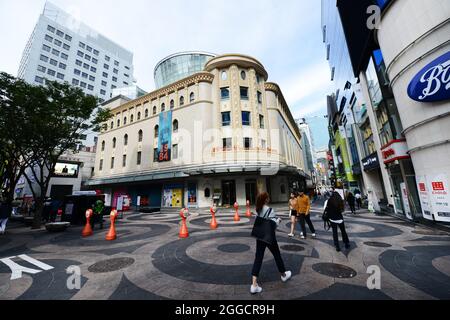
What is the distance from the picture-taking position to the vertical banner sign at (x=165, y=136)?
24216 millimetres

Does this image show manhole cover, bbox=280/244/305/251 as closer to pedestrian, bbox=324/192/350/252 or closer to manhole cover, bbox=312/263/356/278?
pedestrian, bbox=324/192/350/252

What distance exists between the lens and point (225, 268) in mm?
4559

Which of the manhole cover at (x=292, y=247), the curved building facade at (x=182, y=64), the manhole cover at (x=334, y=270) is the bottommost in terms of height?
Answer: the manhole cover at (x=334, y=270)

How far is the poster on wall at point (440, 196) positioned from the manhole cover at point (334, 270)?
23.7 feet

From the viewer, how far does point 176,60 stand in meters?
44.5

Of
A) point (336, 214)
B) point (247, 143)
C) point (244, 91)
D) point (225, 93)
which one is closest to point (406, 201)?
point (336, 214)

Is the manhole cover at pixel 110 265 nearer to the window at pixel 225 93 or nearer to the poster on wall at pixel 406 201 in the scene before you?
the poster on wall at pixel 406 201

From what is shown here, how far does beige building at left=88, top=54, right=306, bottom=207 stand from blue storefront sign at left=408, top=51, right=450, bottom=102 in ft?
41.6

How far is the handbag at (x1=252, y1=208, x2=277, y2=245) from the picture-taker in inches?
138

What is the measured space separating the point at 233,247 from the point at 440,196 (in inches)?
368

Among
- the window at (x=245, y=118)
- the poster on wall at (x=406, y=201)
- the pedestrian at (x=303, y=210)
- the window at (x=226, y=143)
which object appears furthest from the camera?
the window at (x=245, y=118)

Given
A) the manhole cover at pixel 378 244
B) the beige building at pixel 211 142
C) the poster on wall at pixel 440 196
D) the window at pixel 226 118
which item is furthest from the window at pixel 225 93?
the manhole cover at pixel 378 244

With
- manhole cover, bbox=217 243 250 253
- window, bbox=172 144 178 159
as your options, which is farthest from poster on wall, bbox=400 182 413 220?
window, bbox=172 144 178 159
